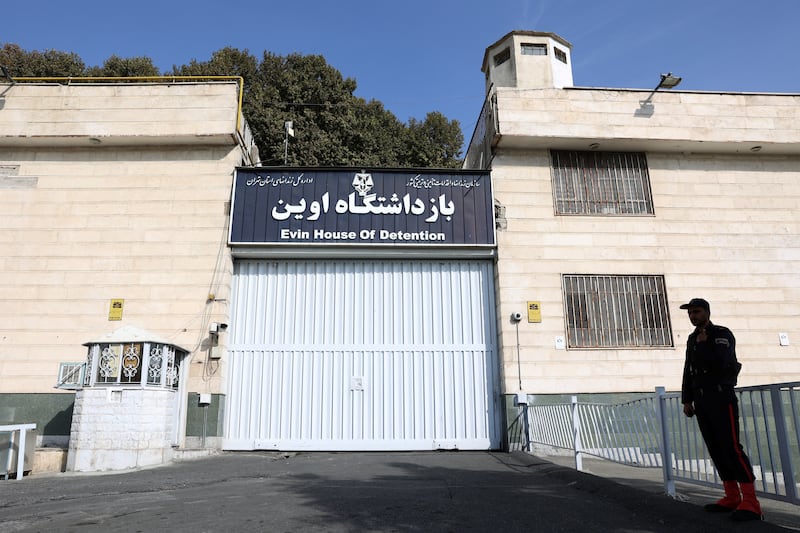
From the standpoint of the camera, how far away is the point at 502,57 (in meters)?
16.8

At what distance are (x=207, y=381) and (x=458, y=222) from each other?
6.23m

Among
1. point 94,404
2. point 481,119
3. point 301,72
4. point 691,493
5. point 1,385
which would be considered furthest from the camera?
point 301,72

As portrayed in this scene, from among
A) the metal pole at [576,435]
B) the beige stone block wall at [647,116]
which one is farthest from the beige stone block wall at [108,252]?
the metal pole at [576,435]

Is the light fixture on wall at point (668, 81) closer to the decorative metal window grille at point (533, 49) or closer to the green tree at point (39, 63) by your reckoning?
the decorative metal window grille at point (533, 49)

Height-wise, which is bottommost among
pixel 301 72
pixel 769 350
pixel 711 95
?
pixel 769 350

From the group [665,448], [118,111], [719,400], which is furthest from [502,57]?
[719,400]

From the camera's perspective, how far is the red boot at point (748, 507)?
12.0ft

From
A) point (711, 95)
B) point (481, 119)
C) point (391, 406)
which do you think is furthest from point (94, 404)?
point (711, 95)

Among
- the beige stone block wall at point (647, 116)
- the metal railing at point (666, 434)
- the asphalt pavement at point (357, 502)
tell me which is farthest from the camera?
the beige stone block wall at point (647, 116)

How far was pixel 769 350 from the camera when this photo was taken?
445 inches

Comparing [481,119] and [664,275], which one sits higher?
[481,119]

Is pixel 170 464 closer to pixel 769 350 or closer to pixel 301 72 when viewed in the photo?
pixel 769 350

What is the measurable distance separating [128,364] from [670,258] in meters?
11.1

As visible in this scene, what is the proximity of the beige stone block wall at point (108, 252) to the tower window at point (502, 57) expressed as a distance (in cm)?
924
